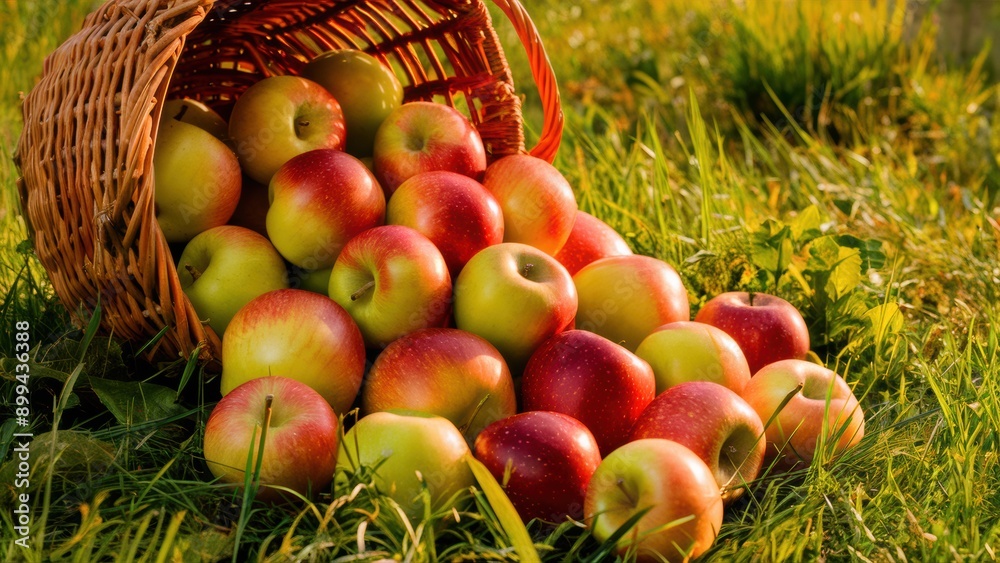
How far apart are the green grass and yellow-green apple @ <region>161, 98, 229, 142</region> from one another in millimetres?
514

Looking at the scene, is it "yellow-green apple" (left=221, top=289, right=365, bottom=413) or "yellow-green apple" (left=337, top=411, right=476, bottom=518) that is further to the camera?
"yellow-green apple" (left=221, top=289, right=365, bottom=413)

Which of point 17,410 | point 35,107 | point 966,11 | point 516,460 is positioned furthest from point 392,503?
point 966,11

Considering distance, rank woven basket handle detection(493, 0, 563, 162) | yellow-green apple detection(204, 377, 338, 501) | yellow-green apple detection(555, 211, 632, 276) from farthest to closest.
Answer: yellow-green apple detection(555, 211, 632, 276), woven basket handle detection(493, 0, 563, 162), yellow-green apple detection(204, 377, 338, 501)

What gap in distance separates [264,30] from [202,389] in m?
1.05

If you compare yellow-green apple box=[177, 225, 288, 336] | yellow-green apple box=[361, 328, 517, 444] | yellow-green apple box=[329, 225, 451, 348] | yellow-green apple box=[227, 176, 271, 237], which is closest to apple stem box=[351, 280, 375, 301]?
yellow-green apple box=[329, 225, 451, 348]

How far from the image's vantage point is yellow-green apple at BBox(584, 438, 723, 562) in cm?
142

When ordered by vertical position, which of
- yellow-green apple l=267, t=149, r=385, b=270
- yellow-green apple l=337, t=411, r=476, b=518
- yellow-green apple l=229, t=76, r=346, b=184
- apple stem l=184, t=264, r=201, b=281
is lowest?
yellow-green apple l=337, t=411, r=476, b=518

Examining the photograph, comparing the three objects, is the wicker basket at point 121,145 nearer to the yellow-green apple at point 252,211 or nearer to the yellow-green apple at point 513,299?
the yellow-green apple at point 252,211

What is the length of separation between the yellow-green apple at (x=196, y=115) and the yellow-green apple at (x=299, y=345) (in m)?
0.55

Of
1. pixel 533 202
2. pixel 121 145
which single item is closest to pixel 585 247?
pixel 533 202

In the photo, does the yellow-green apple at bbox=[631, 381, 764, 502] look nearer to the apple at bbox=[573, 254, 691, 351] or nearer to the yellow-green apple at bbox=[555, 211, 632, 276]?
the apple at bbox=[573, 254, 691, 351]

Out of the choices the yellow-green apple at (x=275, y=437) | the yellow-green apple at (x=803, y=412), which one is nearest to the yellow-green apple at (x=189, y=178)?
the yellow-green apple at (x=275, y=437)

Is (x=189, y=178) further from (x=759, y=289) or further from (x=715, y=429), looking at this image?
(x=759, y=289)

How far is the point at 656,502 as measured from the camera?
1.42 metres
